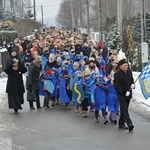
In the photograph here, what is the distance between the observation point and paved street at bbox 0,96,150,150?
977 centimetres

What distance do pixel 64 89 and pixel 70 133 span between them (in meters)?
4.06

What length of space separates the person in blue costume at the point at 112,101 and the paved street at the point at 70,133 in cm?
22

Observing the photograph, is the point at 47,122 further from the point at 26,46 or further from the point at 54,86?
the point at 26,46

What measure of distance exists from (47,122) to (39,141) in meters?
2.32

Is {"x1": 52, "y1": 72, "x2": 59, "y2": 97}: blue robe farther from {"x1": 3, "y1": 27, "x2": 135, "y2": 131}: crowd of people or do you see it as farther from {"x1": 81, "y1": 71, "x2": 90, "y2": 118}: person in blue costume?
{"x1": 81, "y1": 71, "x2": 90, "y2": 118}: person in blue costume

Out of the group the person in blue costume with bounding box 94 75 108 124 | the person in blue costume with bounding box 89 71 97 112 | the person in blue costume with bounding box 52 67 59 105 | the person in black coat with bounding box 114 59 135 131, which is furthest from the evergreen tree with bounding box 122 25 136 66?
the person in black coat with bounding box 114 59 135 131

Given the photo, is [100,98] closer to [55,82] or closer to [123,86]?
[123,86]

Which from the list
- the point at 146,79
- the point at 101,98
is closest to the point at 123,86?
the point at 101,98

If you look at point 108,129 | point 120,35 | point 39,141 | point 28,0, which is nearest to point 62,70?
point 108,129

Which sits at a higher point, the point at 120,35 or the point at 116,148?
the point at 120,35

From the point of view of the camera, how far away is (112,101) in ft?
39.7

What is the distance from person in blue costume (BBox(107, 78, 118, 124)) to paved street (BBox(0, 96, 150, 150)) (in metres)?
0.22

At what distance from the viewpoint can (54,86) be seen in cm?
1513

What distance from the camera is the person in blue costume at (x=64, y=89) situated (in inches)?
588
